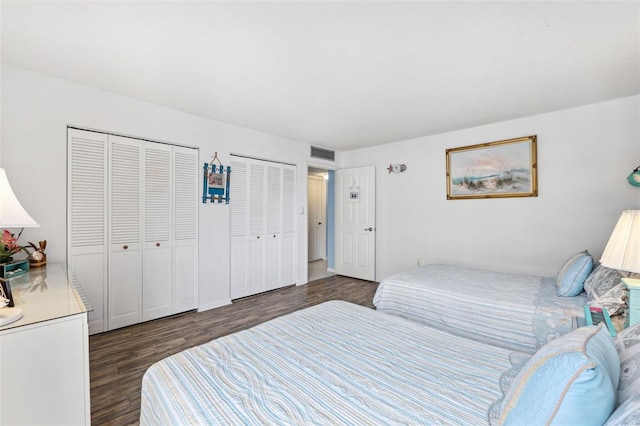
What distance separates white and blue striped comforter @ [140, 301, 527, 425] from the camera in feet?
3.19

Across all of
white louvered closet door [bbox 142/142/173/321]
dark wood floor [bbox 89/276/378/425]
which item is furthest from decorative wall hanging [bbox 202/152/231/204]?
dark wood floor [bbox 89/276/378/425]

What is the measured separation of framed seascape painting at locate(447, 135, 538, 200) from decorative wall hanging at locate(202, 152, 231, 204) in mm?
3188

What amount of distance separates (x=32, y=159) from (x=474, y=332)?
13.4 ft

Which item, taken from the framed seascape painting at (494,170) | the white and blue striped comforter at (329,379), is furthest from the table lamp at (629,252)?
the framed seascape painting at (494,170)

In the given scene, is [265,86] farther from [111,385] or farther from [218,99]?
[111,385]

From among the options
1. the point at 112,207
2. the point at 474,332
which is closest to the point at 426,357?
the point at 474,332

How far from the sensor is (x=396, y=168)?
15.7ft

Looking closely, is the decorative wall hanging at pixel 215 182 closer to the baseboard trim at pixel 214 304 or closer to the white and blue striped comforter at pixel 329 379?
the baseboard trim at pixel 214 304

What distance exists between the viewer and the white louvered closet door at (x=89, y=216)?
269 cm

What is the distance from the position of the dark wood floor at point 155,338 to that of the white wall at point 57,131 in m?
0.47

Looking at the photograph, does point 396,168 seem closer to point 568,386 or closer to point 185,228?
point 185,228

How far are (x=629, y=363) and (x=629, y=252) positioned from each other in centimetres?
85

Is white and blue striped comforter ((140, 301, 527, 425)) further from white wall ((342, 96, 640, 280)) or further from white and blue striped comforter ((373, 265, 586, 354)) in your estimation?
white wall ((342, 96, 640, 280))

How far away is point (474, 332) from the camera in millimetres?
2352
